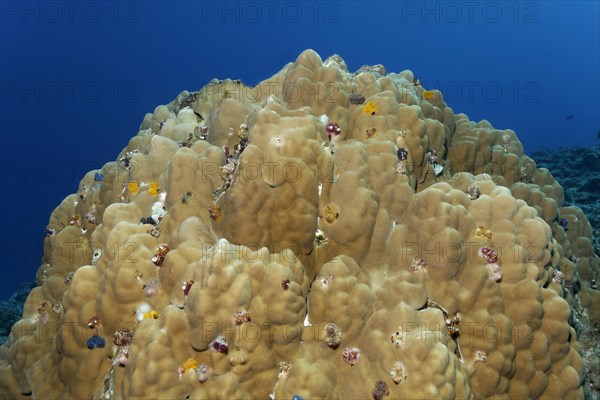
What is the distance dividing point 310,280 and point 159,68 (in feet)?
556

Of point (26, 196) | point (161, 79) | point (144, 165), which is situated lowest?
point (144, 165)

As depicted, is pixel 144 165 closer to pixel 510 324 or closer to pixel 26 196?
pixel 510 324

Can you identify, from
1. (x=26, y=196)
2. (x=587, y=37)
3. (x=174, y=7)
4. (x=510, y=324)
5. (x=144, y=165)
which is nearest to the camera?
(x=510, y=324)

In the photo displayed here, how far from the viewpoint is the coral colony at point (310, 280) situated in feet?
12.2

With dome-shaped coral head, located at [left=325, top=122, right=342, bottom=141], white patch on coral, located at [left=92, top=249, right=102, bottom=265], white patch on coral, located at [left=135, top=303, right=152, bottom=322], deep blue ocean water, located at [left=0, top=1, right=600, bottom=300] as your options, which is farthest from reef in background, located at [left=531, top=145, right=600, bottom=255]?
deep blue ocean water, located at [left=0, top=1, right=600, bottom=300]

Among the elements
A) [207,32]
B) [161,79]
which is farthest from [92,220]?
[207,32]

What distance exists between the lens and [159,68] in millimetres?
154750

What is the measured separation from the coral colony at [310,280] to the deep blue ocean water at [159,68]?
6665 cm

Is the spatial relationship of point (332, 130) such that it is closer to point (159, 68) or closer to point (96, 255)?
point (96, 255)

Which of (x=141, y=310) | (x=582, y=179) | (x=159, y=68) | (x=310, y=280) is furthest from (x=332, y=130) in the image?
(x=159, y=68)

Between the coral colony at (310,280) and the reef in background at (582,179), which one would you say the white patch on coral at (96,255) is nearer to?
the coral colony at (310,280)

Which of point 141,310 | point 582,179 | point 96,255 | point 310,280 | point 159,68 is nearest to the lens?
point 141,310

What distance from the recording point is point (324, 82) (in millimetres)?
5504

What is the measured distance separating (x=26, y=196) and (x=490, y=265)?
4806 inches
